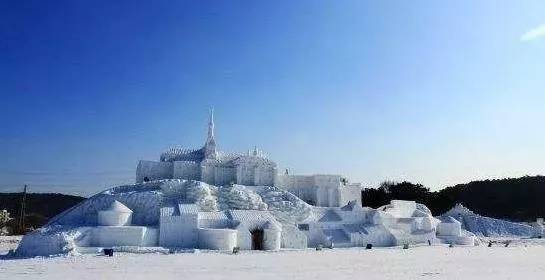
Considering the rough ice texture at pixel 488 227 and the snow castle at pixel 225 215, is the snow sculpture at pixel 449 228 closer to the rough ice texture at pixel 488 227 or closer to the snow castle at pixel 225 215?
the snow castle at pixel 225 215

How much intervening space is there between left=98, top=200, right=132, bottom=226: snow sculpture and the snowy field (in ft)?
20.4

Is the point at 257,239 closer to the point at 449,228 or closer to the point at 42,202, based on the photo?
the point at 449,228

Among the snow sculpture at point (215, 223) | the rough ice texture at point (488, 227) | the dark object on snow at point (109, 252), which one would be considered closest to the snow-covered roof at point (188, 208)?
the snow sculpture at point (215, 223)

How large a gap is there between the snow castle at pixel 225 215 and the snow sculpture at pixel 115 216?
75mm

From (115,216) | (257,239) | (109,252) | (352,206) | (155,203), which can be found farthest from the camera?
(352,206)

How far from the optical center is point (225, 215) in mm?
46781

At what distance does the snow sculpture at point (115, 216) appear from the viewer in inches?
1694

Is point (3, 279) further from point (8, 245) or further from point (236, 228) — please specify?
point (8, 245)

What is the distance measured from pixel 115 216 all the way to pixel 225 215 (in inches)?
352

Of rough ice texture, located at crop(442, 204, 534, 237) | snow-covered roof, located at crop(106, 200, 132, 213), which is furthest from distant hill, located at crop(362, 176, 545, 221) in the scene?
snow-covered roof, located at crop(106, 200, 132, 213)

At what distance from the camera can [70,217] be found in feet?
152

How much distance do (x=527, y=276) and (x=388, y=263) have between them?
8.28 meters

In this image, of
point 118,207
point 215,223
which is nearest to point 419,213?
point 215,223

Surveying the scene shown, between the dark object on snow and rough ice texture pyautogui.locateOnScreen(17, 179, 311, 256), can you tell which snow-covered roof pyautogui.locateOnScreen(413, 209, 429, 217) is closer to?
rough ice texture pyautogui.locateOnScreen(17, 179, 311, 256)
